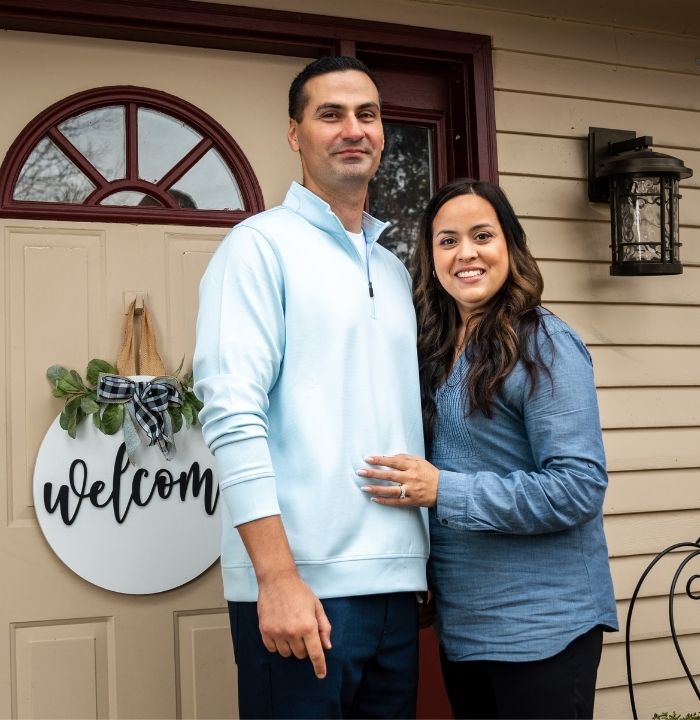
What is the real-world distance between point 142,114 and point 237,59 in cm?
35

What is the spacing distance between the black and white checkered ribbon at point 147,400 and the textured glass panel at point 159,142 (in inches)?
24.3

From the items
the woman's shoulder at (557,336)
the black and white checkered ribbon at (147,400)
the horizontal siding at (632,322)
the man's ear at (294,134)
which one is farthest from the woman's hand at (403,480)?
the horizontal siding at (632,322)

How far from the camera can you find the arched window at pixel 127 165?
2740 millimetres

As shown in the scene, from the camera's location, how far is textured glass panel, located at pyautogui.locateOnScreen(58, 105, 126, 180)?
2811 millimetres

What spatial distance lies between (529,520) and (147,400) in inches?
48.3

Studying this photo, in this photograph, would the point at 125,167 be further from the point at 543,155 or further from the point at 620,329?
the point at 620,329

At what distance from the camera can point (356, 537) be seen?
185 centimetres

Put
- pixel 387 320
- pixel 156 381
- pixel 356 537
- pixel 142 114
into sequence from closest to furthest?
pixel 356 537
pixel 387 320
pixel 156 381
pixel 142 114

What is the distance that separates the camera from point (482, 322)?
2.10 meters

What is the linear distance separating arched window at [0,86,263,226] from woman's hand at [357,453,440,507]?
126 centimetres

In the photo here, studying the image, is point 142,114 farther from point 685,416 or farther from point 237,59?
point 685,416

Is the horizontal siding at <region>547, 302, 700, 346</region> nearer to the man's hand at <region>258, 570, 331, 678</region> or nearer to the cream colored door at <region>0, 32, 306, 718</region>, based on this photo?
the cream colored door at <region>0, 32, 306, 718</region>

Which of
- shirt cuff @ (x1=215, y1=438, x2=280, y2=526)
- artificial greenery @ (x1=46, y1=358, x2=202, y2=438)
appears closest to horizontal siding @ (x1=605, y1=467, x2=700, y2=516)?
artificial greenery @ (x1=46, y1=358, x2=202, y2=438)

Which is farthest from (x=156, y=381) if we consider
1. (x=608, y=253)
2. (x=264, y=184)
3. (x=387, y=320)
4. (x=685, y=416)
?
(x=685, y=416)
